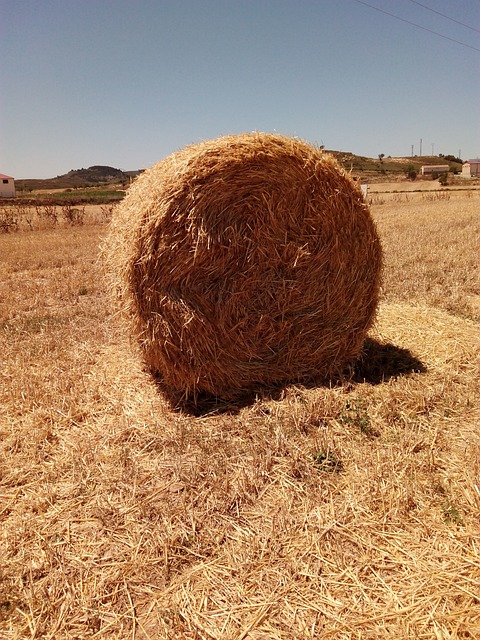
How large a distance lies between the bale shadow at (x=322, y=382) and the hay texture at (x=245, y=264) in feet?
0.24

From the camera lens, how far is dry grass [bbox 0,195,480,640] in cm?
229

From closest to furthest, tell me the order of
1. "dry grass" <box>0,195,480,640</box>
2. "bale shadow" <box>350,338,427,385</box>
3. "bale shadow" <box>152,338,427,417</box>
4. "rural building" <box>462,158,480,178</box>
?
1. "dry grass" <box>0,195,480,640</box>
2. "bale shadow" <box>152,338,427,417</box>
3. "bale shadow" <box>350,338,427,385</box>
4. "rural building" <box>462,158,480,178</box>

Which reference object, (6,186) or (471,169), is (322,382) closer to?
(6,186)

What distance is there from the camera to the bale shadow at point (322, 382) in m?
4.29

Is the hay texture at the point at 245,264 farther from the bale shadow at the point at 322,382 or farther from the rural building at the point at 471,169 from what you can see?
the rural building at the point at 471,169

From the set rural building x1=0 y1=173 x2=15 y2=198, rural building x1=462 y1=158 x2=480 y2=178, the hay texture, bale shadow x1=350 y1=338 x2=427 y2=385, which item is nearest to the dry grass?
bale shadow x1=350 y1=338 x2=427 y2=385

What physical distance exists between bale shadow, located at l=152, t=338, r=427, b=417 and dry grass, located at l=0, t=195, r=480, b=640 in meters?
0.03

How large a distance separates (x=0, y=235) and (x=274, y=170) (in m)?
13.7

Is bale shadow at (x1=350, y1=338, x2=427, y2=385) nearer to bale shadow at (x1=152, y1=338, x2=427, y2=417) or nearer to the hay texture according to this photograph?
bale shadow at (x1=152, y1=338, x2=427, y2=417)

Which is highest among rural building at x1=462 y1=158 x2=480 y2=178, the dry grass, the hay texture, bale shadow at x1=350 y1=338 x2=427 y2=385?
rural building at x1=462 y1=158 x2=480 y2=178

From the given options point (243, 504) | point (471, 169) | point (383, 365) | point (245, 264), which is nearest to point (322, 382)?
point (383, 365)

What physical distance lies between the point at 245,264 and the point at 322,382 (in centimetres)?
128

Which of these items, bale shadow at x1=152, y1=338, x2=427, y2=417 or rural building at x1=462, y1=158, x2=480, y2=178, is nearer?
bale shadow at x1=152, y1=338, x2=427, y2=417

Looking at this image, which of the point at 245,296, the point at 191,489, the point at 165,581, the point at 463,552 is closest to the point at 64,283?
the point at 245,296
